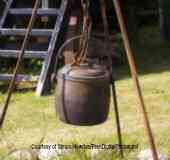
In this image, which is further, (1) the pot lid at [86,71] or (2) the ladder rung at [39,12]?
(2) the ladder rung at [39,12]

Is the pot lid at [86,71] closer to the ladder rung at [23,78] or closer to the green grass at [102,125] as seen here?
the green grass at [102,125]

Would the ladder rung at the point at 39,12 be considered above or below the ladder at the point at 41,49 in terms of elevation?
above

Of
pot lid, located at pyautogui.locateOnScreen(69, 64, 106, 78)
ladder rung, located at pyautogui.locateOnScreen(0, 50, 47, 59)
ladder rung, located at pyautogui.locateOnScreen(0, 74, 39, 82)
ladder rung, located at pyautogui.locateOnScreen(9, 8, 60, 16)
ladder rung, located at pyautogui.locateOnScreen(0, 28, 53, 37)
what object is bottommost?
ladder rung, located at pyautogui.locateOnScreen(0, 74, 39, 82)

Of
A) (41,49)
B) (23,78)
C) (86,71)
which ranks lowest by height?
(41,49)

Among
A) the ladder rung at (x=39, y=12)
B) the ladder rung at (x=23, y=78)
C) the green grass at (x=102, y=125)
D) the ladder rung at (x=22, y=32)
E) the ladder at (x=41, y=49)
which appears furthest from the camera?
the ladder rung at (x=39, y=12)

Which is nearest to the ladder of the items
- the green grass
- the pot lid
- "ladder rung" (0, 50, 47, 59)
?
"ladder rung" (0, 50, 47, 59)

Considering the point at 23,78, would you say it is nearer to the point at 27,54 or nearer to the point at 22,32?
the point at 27,54

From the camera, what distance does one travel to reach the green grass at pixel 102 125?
16.0 feet

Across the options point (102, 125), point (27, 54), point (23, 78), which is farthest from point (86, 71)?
point (27, 54)

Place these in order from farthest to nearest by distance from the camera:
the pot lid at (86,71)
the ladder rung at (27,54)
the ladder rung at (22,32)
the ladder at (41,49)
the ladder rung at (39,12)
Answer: the ladder rung at (39,12)
the ladder rung at (22,32)
the ladder rung at (27,54)
the ladder at (41,49)
the pot lid at (86,71)

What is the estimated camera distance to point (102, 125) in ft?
17.9

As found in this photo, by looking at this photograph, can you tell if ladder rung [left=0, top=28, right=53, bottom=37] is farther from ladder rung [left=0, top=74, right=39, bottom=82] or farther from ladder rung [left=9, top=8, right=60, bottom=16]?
ladder rung [left=0, top=74, right=39, bottom=82]

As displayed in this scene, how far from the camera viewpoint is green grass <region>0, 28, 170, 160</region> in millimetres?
4863

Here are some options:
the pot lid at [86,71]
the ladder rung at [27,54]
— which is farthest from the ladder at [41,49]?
the pot lid at [86,71]
